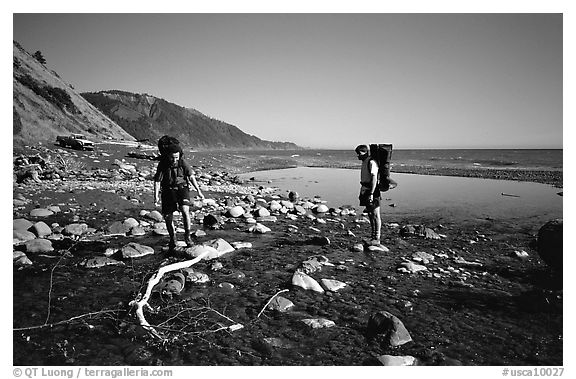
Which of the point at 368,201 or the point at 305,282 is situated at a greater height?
the point at 368,201

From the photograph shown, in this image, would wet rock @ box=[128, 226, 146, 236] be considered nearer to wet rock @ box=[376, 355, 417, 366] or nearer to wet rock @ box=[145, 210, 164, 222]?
wet rock @ box=[145, 210, 164, 222]

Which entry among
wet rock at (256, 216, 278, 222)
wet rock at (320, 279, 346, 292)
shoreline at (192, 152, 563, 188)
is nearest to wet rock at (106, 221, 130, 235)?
wet rock at (256, 216, 278, 222)

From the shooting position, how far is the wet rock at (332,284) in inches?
174

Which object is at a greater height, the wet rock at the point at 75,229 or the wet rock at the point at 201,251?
the wet rock at the point at 75,229

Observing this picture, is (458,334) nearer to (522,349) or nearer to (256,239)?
(522,349)

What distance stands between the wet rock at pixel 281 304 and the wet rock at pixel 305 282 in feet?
1.71

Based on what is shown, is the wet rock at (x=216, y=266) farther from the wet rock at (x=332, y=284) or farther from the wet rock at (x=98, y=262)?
the wet rock at (x=332, y=284)

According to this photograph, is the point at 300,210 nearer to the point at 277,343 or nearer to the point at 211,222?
the point at 211,222

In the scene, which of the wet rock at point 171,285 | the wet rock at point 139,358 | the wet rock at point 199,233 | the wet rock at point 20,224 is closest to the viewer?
the wet rock at point 139,358

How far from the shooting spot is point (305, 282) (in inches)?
175

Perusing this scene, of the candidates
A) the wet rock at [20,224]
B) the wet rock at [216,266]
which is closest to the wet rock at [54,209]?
the wet rock at [20,224]

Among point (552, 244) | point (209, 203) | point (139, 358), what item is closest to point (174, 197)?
point (139, 358)

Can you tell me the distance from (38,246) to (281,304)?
4296 mm
